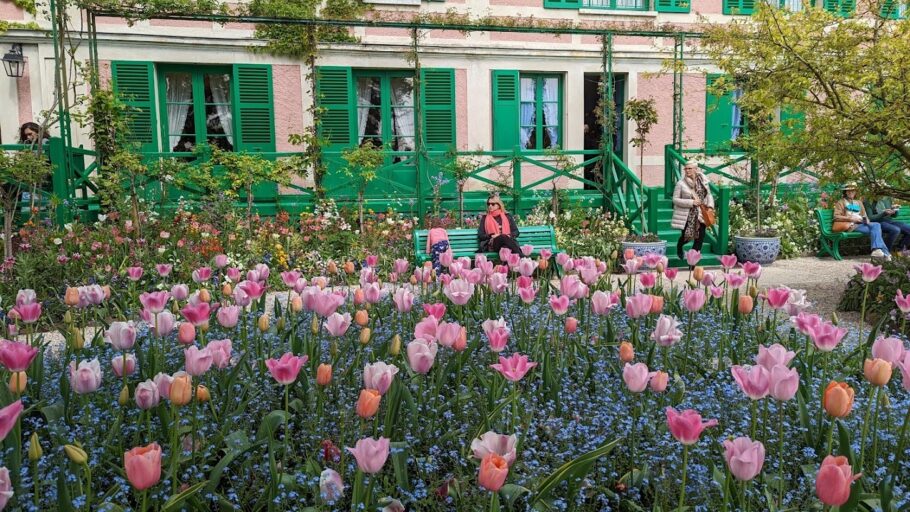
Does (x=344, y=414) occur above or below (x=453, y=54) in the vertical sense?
below

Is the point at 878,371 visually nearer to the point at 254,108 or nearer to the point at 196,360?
the point at 196,360

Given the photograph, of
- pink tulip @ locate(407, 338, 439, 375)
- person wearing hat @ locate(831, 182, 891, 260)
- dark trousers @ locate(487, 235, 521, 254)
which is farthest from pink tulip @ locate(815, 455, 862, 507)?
person wearing hat @ locate(831, 182, 891, 260)

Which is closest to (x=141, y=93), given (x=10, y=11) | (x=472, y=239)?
(x=10, y=11)

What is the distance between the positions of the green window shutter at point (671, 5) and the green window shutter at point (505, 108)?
3.16 metres

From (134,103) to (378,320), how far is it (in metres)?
9.16

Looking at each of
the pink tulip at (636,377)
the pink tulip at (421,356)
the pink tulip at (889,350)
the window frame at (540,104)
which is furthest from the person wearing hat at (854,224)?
the pink tulip at (421,356)

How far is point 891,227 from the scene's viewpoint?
10.7 metres

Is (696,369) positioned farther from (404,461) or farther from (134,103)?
(134,103)

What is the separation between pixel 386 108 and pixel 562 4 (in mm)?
3732

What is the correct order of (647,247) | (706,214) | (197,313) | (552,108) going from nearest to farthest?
(197,313) → (647,247) → (706,214) → (552,108)

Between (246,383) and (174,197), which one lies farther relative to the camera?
(174,197)

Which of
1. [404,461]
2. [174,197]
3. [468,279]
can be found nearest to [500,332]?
[404,461]

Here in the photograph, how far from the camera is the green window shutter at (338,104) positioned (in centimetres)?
1230

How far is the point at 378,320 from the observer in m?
3.96
